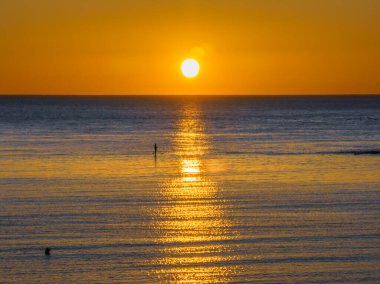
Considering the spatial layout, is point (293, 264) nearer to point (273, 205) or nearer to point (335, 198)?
point (273, 205)

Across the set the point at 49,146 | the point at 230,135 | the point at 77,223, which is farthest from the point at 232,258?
the point at 230,135

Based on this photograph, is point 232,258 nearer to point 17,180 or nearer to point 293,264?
point 293,264

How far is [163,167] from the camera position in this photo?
66.6 meters

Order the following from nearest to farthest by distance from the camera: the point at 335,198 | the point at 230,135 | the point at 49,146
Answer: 1. the point at 335,198
2. the point at 49,146
3. the point at 230,135

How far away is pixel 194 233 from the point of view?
38.7 m

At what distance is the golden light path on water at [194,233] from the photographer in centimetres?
3241

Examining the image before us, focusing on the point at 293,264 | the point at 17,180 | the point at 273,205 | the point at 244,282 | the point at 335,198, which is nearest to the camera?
the point at 244,282

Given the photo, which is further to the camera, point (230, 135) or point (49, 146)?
point (230, 135)

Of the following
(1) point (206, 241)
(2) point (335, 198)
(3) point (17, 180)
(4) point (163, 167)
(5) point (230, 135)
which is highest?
(5) point (230, 135)

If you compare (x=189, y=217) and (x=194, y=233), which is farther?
(x=189, y=217)

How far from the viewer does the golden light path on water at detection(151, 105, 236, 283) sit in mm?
32406

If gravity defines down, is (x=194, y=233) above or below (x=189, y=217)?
below

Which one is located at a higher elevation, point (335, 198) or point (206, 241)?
point (335, 198)

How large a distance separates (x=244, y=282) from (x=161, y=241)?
22.5 feet
